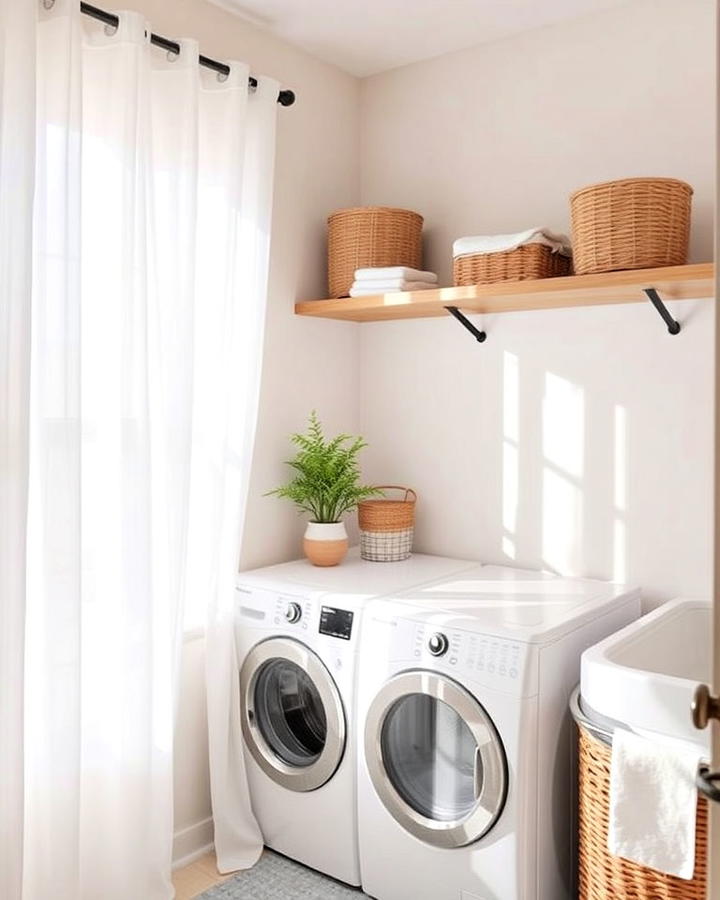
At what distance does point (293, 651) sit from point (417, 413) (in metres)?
1.01

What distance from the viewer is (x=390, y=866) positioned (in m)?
2.30

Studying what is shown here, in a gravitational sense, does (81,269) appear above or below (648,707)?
above

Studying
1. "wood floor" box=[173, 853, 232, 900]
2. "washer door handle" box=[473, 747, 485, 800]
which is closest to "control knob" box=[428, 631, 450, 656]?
"washer door handle" box=[473, 747, 485, 800]

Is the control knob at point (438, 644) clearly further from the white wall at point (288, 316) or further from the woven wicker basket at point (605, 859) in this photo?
the white wall at point (288, 316)

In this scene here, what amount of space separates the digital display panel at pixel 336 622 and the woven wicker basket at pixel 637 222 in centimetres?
117

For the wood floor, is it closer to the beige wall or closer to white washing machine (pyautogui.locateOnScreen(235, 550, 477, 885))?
white washing machine (pyautogui.locateOnScreen(235, 550, 477, 885))

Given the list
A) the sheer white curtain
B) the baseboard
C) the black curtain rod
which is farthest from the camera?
the baseboard

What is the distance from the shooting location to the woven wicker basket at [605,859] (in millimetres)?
1763

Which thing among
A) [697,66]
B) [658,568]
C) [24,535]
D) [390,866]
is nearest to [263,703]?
[390,866]

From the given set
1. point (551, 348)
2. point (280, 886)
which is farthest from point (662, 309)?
point (280, 886)

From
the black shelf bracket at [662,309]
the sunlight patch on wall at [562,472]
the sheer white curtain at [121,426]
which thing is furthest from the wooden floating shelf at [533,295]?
the sheer white curtain at [121,426]

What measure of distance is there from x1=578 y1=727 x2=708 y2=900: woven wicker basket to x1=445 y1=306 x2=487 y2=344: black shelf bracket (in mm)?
1369

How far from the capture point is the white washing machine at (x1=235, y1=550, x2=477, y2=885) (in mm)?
2400

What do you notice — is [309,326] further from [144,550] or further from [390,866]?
[390,866]
